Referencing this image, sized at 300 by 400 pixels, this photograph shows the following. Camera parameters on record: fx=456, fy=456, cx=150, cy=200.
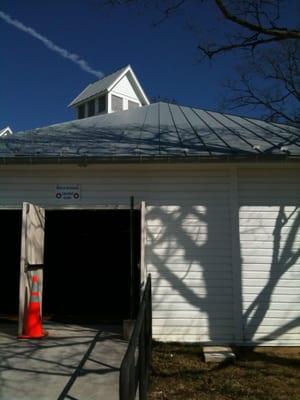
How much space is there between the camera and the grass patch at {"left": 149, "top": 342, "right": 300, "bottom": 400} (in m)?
5.41

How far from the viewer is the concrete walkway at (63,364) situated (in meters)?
5.16

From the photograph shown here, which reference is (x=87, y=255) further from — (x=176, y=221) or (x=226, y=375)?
(x=226, y=375)

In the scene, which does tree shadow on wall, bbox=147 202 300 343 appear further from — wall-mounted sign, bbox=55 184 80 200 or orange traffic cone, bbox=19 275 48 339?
orange traffic cone, bbox=19 275 48 339

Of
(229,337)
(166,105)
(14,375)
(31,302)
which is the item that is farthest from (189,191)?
(166,105)

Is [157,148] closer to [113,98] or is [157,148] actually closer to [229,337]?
[229,337]

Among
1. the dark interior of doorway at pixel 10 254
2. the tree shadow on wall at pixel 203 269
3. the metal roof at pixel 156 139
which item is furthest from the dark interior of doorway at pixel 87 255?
the tree shadow on wall at pixel 203 269

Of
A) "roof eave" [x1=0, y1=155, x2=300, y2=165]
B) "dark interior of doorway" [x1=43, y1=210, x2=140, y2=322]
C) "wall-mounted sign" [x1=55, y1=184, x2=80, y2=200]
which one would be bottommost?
"dark interior of doorway" [x1=43, y1=210, x2=140, y2=322]

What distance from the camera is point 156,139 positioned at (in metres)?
9.03

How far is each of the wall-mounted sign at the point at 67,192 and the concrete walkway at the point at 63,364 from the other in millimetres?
2366

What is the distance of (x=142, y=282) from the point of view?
7.62 metres

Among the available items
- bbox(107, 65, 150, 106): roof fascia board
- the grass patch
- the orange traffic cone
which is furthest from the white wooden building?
bbox(107, 65, 150, 106): roof fascia board

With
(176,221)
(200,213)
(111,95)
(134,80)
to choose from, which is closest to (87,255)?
(176,221)

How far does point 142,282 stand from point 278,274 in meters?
2.38

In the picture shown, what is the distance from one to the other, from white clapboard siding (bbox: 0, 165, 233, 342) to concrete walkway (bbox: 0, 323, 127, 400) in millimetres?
1268
